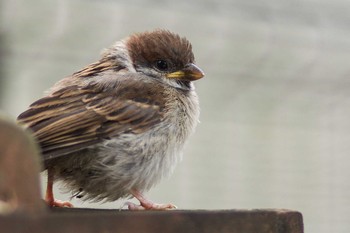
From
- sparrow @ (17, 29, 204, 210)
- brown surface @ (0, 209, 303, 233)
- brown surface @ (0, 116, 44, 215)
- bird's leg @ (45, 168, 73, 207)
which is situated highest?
sparrow @ (17, 29, 204, 210)

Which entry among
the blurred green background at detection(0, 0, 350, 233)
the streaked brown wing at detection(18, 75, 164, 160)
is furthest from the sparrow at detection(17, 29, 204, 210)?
the blurred green background at detection(0, 0, 350, 233)

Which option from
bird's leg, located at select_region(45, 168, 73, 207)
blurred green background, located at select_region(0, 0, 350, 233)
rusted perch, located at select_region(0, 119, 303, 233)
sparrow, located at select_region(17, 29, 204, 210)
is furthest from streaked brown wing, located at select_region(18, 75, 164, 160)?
rusted perch, located at select_region(0, 119, 303, 233)

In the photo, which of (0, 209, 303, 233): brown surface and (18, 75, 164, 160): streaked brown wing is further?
(18, 75, 164, 160): streaked brown wing

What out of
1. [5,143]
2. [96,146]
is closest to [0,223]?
[5,143]

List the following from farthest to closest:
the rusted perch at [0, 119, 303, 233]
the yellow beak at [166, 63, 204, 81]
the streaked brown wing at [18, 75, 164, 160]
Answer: the yellow beak at [166, 63, 204, 81], the streaked brown wing at [18, 75, 164, 160], the rusted perch at [0, 119, 303, 233]

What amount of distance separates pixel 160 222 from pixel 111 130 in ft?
4.75

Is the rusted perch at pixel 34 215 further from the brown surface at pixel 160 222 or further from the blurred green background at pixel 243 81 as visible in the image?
A: the blurred green background at pixel 243 81

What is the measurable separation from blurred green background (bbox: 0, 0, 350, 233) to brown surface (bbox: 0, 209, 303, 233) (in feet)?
6.25

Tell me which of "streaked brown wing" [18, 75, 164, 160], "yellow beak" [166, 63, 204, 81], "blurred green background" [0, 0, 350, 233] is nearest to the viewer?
"streaked brown wing" [18, 75, 164, 160]

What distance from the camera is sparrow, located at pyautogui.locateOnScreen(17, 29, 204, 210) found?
2.42 metres

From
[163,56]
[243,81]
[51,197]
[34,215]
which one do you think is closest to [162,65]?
[163,56]

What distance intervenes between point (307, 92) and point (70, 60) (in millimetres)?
1455

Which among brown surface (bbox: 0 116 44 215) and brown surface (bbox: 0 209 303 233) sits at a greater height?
brown surface (bbox: 0 116 44 215)

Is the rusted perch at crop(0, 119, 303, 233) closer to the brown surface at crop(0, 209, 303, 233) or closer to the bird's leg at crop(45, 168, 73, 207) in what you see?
the brown surface at crop(0, 209, 303, 233)
